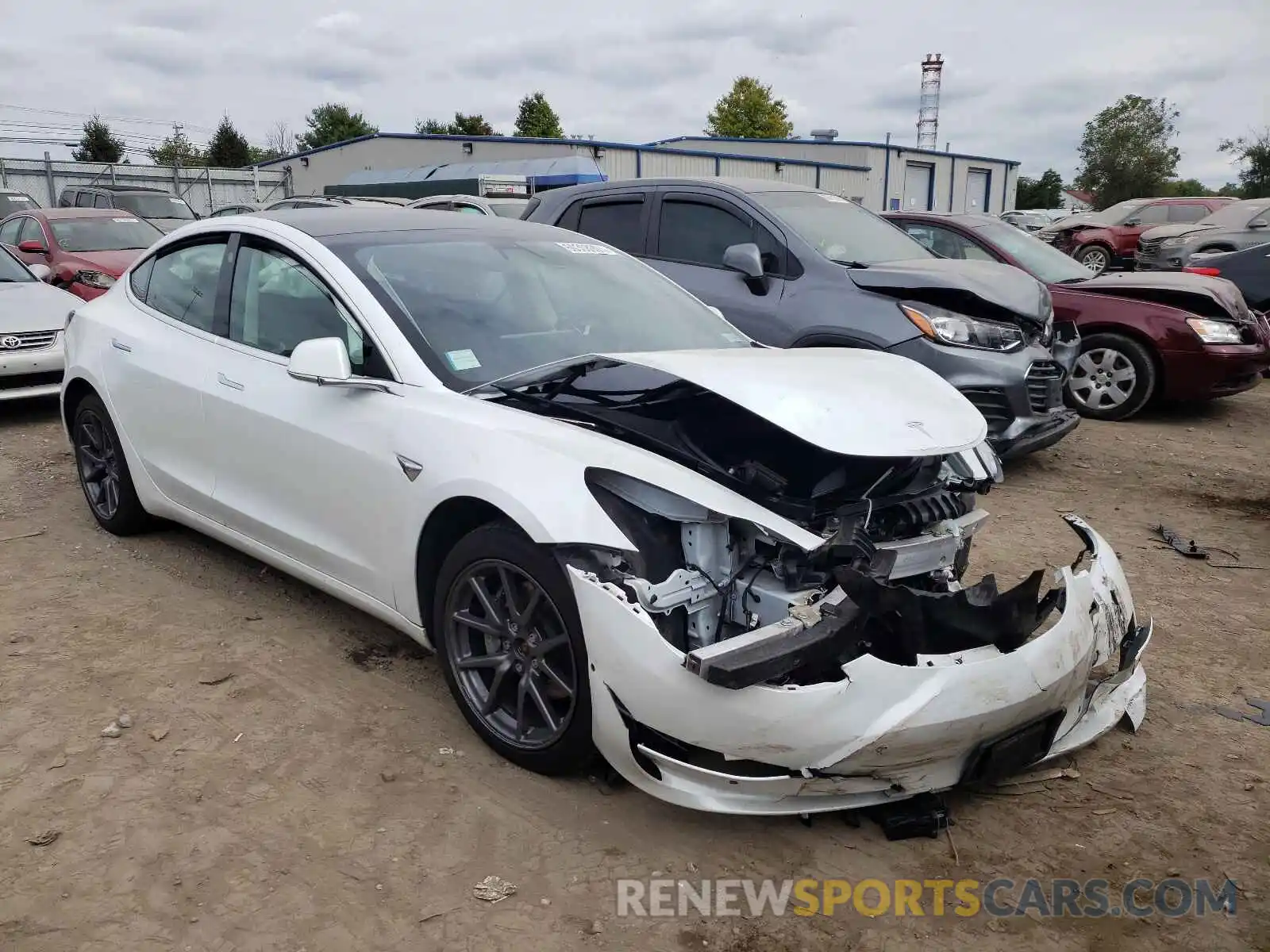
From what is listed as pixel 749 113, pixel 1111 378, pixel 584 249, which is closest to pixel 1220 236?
pixel 1111 378

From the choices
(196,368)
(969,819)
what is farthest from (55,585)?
(969,819)

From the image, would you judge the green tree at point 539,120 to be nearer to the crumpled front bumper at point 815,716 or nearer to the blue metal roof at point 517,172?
the blue metal roof at point 517,172

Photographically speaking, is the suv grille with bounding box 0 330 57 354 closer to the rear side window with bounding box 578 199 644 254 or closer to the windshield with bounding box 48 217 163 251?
the windshield with bounding box 48 217 163 251

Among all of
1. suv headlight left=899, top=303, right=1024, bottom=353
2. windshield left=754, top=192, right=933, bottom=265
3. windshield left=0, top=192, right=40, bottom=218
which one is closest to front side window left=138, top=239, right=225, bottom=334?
windshield left=754, top=192, right=933, bottom=265

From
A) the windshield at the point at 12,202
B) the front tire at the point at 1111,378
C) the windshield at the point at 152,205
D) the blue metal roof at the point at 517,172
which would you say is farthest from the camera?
the blue metal roof at the point at 517,172

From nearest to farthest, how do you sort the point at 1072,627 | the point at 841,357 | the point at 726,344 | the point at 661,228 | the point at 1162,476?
the point at 1072,627
the point at 841,357
the point at 726,344
the point at 1162,476
the point at 661,228

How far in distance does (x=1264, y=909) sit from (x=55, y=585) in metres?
→ 4.74

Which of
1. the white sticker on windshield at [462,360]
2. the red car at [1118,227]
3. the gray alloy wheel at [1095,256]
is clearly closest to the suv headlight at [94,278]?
the white sticker on windshield at [462,360]

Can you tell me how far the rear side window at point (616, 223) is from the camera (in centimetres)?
702

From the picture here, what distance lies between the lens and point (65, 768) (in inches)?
119

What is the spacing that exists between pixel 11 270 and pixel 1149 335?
977 centimetres

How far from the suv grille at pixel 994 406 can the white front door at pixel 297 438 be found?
12.5 ft

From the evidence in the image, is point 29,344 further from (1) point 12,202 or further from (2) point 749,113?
(2) point 749,113

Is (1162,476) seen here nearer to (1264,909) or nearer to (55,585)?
(1264,909)
